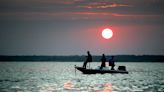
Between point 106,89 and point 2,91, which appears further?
point 106,89

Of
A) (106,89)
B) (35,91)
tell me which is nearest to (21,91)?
(35,91)

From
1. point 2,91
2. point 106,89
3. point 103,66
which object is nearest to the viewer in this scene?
point 2,91

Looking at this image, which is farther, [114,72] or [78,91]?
[114,72]

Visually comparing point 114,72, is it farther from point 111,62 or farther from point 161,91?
point 161,91

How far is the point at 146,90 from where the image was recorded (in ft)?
147

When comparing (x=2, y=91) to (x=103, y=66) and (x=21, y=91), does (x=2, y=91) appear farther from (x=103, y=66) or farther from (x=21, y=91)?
(x=103, y=66)

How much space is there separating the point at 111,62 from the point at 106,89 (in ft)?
76.5

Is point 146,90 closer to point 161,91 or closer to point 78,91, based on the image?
point 161,91

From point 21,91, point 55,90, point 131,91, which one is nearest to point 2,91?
point 21,91

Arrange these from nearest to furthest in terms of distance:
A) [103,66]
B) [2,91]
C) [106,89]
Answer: [2,91] < [106,89] < [103,66]

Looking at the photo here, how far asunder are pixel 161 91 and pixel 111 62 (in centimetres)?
2491

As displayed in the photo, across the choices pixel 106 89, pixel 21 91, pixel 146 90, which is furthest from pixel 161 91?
pixel 21 91

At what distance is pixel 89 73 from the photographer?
6925 cm

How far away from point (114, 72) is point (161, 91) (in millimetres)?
25508
